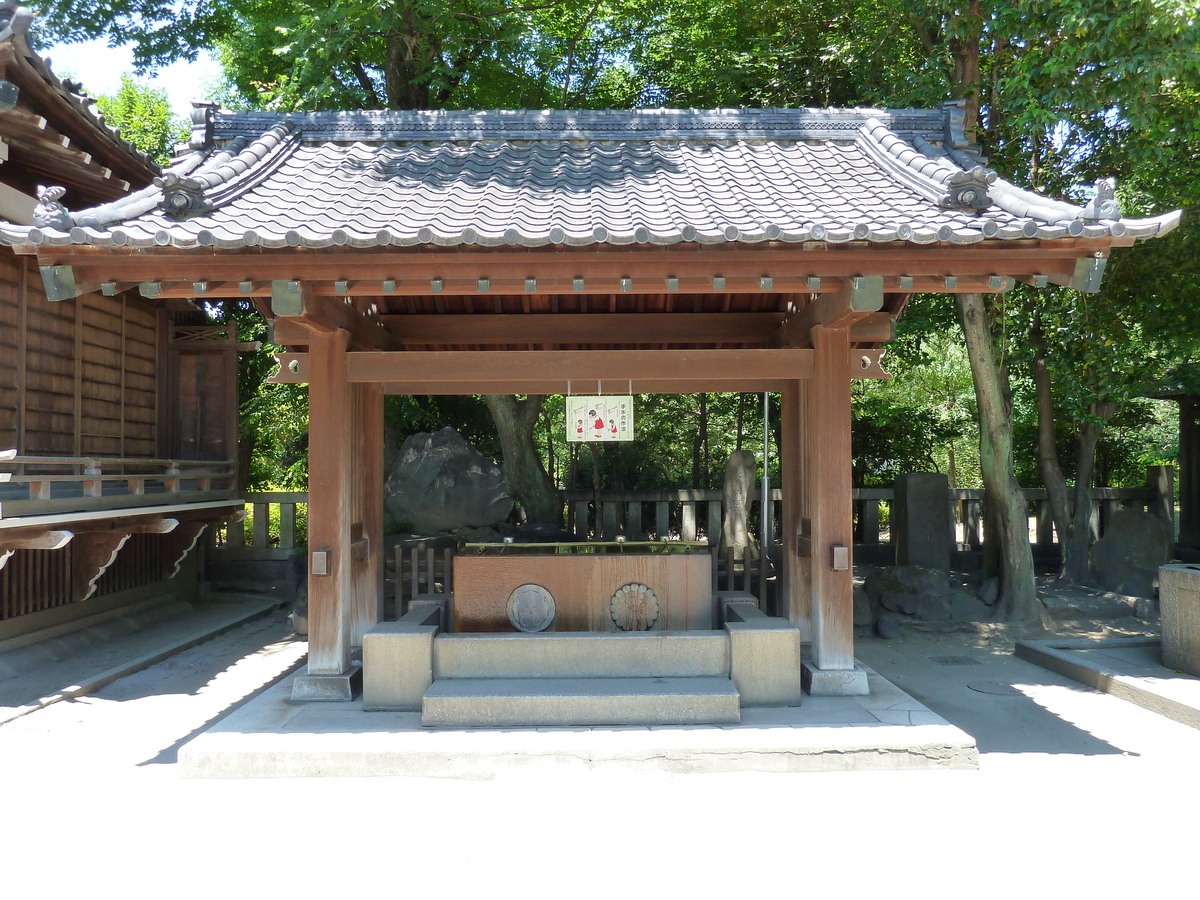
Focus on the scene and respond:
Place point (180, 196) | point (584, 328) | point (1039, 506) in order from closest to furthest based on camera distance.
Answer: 1. point (180, 196)
2. point (584, 328)
3. point (1039, 506)

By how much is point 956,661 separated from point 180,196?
25.8 ft

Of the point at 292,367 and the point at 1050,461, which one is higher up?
the point at 292,367

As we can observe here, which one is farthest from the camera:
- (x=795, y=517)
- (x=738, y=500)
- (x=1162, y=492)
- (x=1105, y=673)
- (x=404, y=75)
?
(x=1162, y=492)

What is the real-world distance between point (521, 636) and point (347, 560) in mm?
1453

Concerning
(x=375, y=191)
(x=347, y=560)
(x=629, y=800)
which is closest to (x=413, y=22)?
(x=375, y=191)

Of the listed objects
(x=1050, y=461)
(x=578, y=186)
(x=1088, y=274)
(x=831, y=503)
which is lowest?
(x=831, y=503)

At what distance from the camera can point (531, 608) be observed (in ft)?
20.6

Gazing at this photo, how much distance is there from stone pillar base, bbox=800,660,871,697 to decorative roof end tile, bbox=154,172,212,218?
539 centimetres

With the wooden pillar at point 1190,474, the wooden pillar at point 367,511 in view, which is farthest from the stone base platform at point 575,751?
the wooden pillar at point 1190,474

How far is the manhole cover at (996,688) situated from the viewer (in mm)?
6600

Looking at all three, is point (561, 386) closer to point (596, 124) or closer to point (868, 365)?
point (596, 124)

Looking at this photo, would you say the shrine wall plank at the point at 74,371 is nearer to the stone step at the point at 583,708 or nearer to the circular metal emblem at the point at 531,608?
the circular metal emblem at the point at 531,608

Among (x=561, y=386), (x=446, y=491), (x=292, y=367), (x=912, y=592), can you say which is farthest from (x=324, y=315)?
(x=912, y=592)

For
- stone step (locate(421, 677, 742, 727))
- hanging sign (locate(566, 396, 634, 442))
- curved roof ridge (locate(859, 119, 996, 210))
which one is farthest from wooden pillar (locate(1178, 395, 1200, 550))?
stone step (locate(421, 677, 742, 727))
